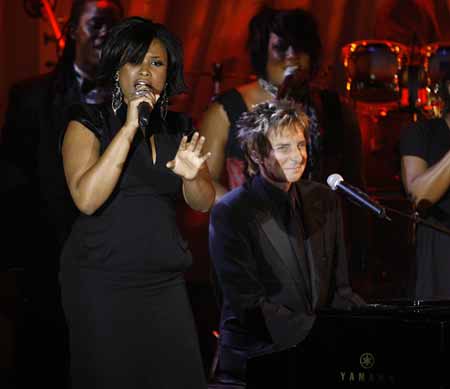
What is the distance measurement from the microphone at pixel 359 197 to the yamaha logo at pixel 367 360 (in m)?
0.45

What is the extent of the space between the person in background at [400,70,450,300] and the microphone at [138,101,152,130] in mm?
1498

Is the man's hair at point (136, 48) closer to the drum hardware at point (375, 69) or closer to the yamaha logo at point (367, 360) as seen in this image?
the yamaha logo at point (367, 360)

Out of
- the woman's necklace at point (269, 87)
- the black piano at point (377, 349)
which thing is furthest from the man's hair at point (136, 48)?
the woman's necklace at point (269, 87)

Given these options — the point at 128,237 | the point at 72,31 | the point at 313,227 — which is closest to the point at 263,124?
the point at 313,227

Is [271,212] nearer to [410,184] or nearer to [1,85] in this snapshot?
[410,184]

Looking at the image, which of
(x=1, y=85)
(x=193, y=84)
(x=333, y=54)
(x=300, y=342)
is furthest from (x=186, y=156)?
(x=333, y=54)

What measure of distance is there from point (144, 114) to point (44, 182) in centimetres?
144

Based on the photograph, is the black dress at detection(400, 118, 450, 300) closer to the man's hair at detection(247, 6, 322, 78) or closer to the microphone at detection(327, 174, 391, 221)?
the man's hair at detection(247, 6, 322, 78)

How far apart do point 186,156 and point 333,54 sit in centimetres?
314

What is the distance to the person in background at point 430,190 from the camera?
13.4ft

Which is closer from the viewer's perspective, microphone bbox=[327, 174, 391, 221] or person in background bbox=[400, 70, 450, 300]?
microphone bbox=[327, 174, 391, 221]

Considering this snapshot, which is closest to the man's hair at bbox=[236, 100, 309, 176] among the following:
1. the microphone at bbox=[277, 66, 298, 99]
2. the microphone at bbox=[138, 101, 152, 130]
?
the microphone at bbox=[277, 66, 298, 99]

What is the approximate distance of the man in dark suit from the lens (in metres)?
3.52

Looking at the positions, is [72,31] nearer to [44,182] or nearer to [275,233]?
[44,182]
